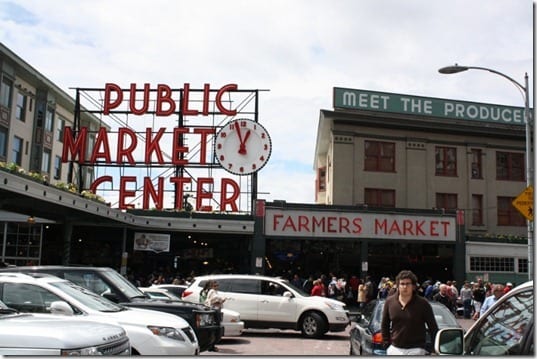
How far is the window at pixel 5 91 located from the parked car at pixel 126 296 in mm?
29720


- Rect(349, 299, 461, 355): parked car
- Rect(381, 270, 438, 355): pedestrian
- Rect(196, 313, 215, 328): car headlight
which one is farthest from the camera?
Rect(196, 313, 215, 328): car headlight

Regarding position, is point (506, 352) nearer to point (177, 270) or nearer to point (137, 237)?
point (137, 237)

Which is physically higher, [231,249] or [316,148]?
[316,148]

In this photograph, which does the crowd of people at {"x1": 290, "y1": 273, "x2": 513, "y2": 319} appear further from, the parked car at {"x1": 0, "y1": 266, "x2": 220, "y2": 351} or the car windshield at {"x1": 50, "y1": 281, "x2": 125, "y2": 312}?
the car windshield at {"x1": 50, "y1": 281, "x2": 125, "y2": 312}

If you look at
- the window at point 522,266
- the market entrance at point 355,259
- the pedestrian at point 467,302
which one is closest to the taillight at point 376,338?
the pedestrian at point 467,302

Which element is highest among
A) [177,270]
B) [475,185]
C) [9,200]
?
[475,185]

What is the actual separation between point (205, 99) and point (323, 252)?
11.6m

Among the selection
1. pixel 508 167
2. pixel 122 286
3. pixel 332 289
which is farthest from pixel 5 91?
pixel 508 167

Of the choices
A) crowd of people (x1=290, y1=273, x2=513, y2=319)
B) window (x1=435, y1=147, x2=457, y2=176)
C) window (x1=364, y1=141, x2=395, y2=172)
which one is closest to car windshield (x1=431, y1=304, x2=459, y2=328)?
crowd of people (x1=290, y1=273, x2=513, y2=319)

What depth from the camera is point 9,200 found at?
22.2 m

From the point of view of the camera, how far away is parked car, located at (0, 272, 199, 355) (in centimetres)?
905

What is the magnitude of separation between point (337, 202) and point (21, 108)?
71.2 feet

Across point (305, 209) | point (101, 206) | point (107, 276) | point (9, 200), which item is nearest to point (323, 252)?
point (305, 209)

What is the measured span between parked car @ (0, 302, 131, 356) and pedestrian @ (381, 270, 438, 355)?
291 centimetres
